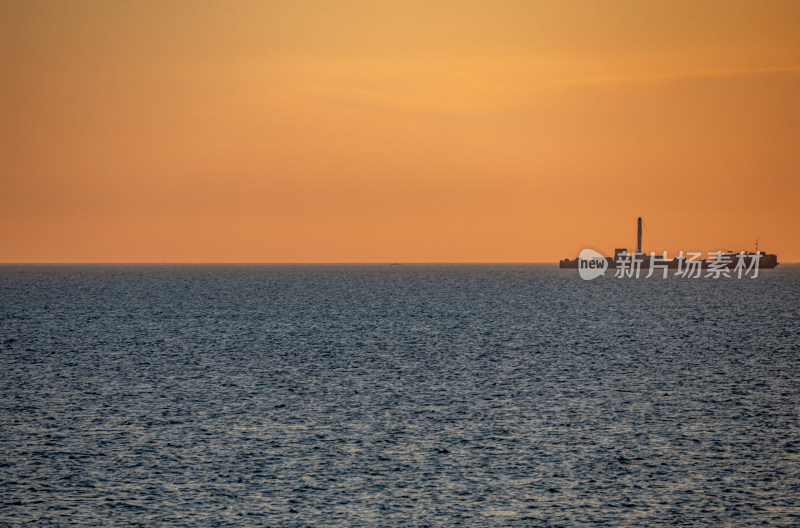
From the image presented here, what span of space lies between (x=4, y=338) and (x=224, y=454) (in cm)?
5116

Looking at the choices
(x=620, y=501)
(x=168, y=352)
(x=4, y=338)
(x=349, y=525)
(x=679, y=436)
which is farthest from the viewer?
(x=4, y=338)

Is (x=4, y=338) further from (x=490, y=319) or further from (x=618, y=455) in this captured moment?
(x=618, y=455)

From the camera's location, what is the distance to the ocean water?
73.6 ft

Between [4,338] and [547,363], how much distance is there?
1785 inches

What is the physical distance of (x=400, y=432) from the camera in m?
31.7

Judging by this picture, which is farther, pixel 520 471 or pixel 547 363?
pixel 547 363

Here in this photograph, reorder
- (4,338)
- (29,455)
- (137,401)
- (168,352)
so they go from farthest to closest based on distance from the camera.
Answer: (4,338), (168,352), (137,401), (29,455)

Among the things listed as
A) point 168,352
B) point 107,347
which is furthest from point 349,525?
point 107,347

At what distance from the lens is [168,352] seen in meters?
61.1

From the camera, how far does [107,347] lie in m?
64.8

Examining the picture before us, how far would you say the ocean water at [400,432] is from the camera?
73.6 feet

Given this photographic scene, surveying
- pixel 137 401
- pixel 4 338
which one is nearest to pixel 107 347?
pixel 4 338

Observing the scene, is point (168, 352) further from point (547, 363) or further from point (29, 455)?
point (29, 455)

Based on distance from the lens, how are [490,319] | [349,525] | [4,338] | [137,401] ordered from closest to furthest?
[349,525], [137,401], [4,338], [490,319]
